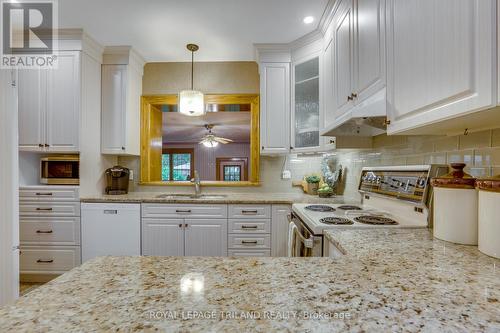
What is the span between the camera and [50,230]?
2371 mm

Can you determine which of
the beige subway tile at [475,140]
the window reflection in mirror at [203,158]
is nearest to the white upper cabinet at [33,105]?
the beige subway tile at [475,140]

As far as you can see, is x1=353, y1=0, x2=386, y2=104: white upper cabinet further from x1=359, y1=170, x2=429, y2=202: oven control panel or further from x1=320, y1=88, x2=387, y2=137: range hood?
x1=359, y1=170, x2=429, y2=202: oven control panel

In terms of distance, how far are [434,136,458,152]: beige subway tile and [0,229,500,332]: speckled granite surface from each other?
62 cm

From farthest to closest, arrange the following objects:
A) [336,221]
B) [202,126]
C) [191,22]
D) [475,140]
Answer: [202,126] → [191,22] → [336,221] → [475,140]

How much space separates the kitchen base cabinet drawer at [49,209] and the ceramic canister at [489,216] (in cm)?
300

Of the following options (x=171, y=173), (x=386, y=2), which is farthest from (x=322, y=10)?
(x=171, y=173)

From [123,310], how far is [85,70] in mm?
2809

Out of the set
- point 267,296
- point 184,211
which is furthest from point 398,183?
point 184,211

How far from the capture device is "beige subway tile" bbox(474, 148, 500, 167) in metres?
0.94

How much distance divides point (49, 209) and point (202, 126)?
3632 mm

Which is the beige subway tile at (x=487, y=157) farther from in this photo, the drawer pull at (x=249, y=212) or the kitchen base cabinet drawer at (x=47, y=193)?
the kitchen base cabinet drawer at (x=47, y=193)

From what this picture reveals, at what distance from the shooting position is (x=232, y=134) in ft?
21.8

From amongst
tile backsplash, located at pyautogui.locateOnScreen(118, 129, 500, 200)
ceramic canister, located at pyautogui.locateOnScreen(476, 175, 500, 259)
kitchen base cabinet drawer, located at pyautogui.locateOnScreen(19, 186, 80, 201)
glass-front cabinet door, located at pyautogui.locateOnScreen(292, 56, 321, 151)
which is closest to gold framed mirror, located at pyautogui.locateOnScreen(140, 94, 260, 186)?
tile backsplash, located at pyautogui.locateOnScreen(118, 129, 500, 200)

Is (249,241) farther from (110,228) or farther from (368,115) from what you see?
(368,115)
